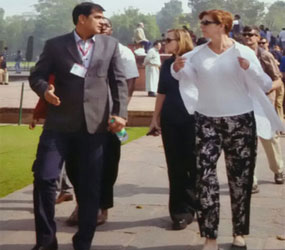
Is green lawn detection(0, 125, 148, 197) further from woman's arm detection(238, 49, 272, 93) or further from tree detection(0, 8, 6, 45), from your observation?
tree detection(0, 8, 6, 45)

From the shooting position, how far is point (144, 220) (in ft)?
20.8

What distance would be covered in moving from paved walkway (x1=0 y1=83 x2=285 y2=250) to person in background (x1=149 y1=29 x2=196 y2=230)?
184mm

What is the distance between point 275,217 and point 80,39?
2416 mm

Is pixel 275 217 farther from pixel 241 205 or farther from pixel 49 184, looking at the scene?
pixel 49 184

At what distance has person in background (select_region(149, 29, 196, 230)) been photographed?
19.9ft

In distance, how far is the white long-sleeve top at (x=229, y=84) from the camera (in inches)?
199

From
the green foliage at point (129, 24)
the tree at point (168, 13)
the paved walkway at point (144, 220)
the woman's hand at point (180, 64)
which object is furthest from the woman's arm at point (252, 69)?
the tree at point (168, 13)

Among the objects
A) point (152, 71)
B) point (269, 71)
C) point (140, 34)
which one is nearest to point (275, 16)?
point (140, 34)

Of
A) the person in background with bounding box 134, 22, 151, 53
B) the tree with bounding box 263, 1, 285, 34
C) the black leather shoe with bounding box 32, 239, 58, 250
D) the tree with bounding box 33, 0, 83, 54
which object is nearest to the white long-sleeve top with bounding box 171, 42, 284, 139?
the black leather shoe with bounding box 32, 239, 58, 250

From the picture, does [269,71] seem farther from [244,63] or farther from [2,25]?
[2,25]

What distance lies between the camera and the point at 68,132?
5.05 m

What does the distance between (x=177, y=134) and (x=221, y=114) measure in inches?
Result: 41.2

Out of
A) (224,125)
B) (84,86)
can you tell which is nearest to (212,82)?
(224,125)

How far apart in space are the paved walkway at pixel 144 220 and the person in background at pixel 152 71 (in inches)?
614
